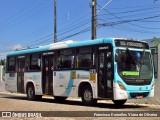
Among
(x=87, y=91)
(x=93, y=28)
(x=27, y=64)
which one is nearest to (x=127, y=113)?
(x=87, y=91)

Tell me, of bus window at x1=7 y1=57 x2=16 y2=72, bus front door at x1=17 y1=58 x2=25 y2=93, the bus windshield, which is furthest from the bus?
bus window at x1=7 y1=57 x2=16 y2=72

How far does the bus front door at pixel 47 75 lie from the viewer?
889 inches

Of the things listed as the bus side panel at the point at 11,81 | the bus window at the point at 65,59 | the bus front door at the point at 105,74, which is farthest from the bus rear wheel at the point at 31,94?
the bus front door at the point at 105,74

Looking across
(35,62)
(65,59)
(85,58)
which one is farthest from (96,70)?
(35,62)

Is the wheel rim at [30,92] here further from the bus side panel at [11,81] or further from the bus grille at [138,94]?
the bus grille at [138,94]

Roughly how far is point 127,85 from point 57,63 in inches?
208

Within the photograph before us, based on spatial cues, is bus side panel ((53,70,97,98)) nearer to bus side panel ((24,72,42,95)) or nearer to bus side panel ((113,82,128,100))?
bus side panel ((113,82,128,100))

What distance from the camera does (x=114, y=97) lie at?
695 inches

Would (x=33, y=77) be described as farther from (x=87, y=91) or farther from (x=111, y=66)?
(x=111, y=66)

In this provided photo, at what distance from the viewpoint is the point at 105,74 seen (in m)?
18.2

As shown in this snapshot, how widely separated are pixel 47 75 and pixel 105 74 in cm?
564

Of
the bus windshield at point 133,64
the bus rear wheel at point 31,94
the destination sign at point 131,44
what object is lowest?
the bus rear wheel at point 31,94

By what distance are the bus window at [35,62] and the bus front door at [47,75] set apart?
2.19 feet

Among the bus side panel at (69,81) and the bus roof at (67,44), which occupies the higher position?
the bus roof at (67,44)
